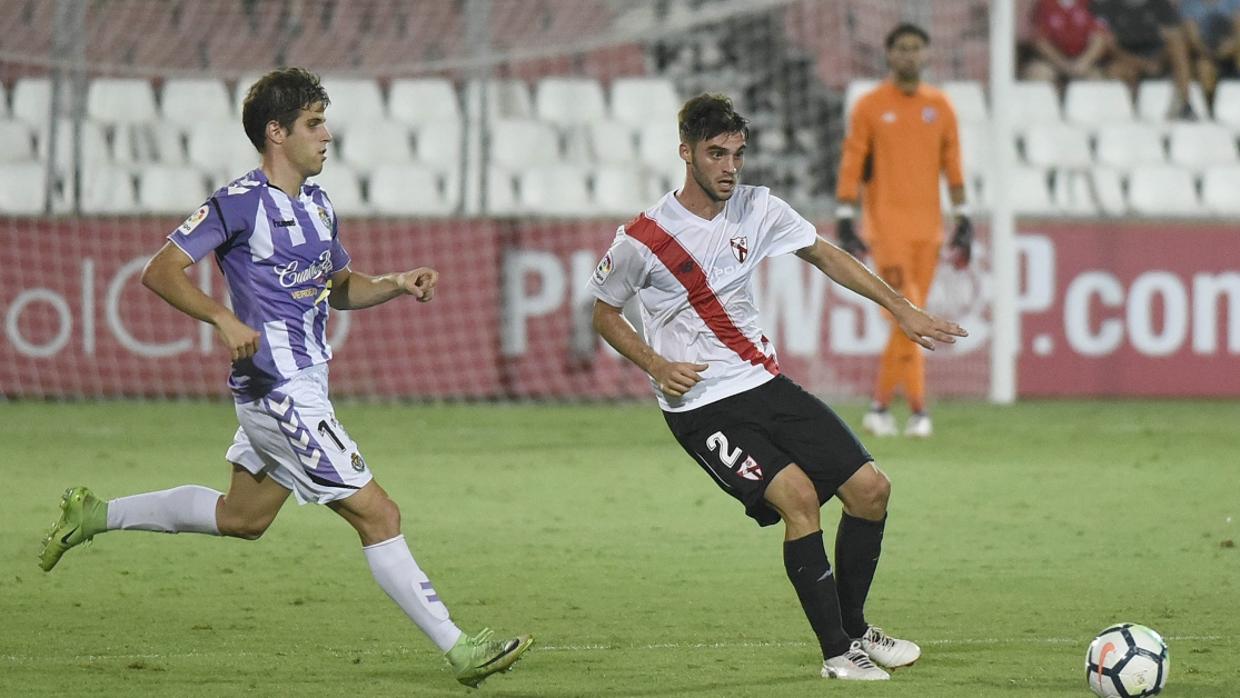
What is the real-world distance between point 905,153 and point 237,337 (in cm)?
682

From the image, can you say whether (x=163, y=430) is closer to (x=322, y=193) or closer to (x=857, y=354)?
(x=857, y=354)

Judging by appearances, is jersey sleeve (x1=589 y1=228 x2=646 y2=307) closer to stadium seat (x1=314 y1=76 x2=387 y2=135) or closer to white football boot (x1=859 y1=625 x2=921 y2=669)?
white football boot (x1=859 y1=625 x2=921 y2=669)

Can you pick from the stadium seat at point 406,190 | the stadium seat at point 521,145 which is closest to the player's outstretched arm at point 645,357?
the stadium seat at point 406,190

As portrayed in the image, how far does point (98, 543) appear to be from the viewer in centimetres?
812

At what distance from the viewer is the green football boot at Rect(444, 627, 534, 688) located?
5195 millimetres

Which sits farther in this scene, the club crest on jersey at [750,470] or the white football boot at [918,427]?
the white football boot at [918,427]

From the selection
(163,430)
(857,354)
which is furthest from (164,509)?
(857,354)

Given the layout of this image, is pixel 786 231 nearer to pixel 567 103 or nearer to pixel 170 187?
pixel 170 187

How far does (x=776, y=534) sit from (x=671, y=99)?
8.17 meters

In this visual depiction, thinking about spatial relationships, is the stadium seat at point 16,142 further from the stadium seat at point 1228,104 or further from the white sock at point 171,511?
the stadium seat at point 1228,104

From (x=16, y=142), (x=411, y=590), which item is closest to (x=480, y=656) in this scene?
(x=411, y=590)

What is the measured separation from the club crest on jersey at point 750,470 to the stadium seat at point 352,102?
10333mm

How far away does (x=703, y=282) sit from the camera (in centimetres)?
576

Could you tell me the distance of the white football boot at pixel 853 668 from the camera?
17.6ft
